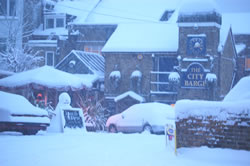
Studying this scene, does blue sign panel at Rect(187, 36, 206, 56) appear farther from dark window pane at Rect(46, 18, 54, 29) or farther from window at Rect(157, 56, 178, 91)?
dark window pane at Rect(46, 18, 54, 29)

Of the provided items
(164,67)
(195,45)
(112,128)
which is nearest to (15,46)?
(164,67)

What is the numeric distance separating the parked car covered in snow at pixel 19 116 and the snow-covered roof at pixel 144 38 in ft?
60.4

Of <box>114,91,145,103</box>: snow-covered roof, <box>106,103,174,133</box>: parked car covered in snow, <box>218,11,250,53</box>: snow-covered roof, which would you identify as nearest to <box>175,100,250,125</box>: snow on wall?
<box>106,103,174,133</box>: parked car covered in snow

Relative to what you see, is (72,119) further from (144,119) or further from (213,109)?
(213,109)

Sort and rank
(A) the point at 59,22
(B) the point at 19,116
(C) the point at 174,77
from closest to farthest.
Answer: (B) the point at 19,116, (C) the point at 174,77, (A) the point at 59,22

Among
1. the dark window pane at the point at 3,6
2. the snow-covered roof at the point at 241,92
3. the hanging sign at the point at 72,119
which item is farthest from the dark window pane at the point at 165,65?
the snow-covered roof at the point at 241,92

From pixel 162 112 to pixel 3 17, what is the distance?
60.0 ft

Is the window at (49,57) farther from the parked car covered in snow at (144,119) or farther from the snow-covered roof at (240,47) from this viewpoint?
the parked car covered in snow at (144,119)

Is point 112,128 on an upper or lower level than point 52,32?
lower

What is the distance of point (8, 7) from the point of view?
36438 millimetres

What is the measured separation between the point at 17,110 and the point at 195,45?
747 inches

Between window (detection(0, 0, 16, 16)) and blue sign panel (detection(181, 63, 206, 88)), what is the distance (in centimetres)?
1411

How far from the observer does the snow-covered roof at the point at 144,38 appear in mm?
34500

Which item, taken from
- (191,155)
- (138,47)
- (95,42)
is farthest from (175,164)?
(95,42)
